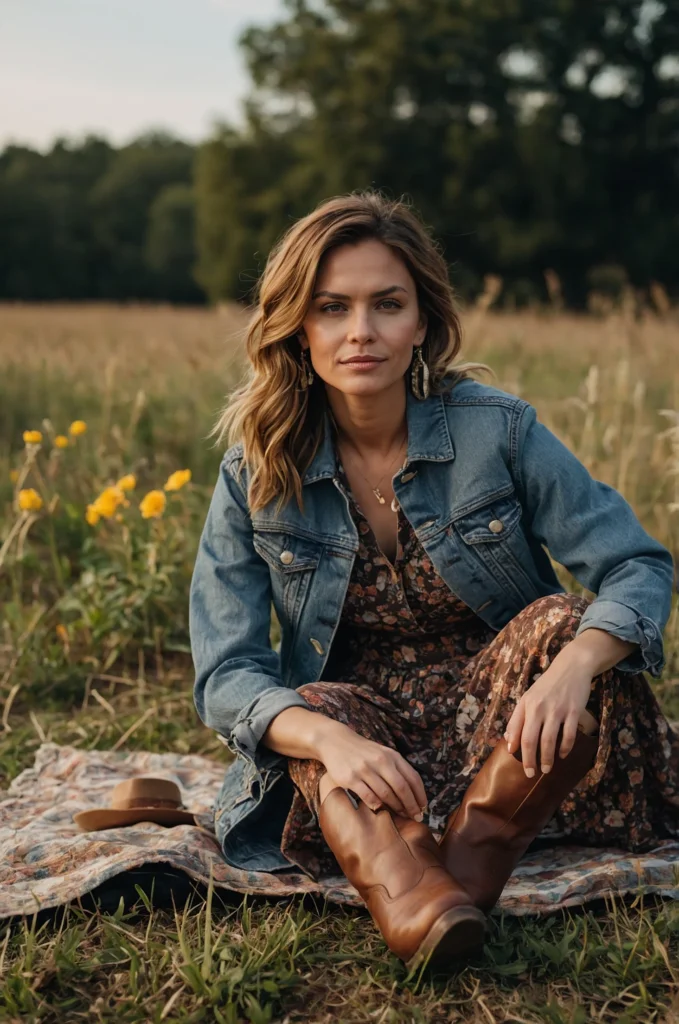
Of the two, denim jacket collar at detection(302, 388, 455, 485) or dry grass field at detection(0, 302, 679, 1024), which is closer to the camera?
dry grass field at detection(0, 302, 679, 1024)

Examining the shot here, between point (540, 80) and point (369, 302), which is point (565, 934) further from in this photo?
point (540, 80)

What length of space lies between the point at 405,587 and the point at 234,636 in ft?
1.27

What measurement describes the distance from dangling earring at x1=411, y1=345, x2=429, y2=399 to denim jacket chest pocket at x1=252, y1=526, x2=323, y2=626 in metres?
0.41

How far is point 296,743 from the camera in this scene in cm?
196

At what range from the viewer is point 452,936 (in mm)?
1648

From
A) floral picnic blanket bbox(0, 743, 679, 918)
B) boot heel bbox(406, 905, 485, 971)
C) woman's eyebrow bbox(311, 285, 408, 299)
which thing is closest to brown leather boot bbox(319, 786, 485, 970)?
boot heel bbox(406, 905, 485, 971)

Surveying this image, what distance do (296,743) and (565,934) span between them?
0.57 metres

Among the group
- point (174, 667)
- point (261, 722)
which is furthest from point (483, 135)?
point (261, 722)

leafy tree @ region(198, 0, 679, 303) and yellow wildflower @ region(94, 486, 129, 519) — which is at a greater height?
leafy tree @ region(198, 0, 679, 303)

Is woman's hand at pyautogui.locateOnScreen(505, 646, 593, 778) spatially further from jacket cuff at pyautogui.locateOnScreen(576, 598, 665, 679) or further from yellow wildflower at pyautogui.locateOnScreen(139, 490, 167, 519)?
yellow wildflower at pyautogui.locateOnScreen(139, 490, 167, 519)

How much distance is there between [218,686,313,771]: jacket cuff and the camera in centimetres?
203

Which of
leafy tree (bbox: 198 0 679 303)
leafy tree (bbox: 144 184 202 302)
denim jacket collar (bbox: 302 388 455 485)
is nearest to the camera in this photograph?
denim jacket collar (bbox: 302 388 455 485)

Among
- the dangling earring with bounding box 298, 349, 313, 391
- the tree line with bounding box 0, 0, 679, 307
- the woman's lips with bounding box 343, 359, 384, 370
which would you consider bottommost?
the dangling earring with bounding box 298, 349, 313, 391

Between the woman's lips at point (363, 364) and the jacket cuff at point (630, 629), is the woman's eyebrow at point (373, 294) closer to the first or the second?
the woman's lips at point (363, 364)
